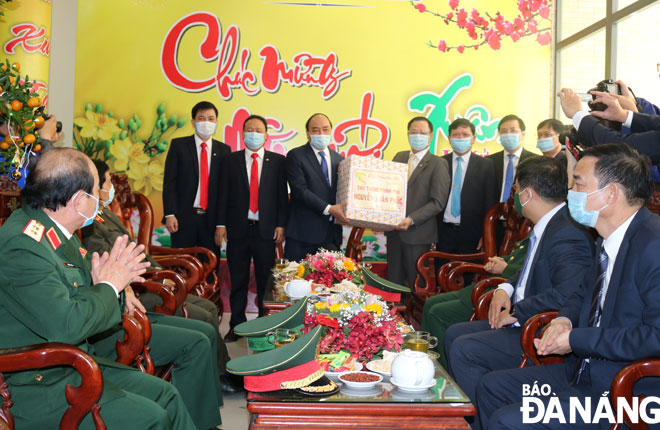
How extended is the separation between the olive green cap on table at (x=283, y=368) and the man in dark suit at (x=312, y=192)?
3005mm

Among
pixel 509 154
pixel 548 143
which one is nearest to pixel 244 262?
pixel 509 154

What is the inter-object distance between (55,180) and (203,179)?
3.12m

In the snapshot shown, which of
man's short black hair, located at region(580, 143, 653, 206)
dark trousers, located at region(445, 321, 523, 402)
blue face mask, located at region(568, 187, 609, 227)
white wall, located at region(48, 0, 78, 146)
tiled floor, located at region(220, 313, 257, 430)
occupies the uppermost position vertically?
white wall, located at region(48, 0, 78, 146)

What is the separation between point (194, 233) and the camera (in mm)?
5008

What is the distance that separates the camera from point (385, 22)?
5.89m

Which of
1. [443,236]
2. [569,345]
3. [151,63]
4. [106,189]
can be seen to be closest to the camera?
[569,345]

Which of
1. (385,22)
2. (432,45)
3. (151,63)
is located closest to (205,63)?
(151,63)

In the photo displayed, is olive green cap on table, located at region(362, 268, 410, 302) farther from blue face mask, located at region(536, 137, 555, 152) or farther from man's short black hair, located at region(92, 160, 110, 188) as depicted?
blue face mask, located at region(536, 137, 555, 152)

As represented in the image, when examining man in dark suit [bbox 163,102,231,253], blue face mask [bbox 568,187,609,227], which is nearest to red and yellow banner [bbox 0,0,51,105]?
man in dark suit [bbox 163,102,231,253]

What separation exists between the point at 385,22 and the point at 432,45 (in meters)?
0.50

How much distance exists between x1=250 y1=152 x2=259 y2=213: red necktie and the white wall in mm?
1885

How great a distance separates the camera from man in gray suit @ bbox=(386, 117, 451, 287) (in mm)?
4734

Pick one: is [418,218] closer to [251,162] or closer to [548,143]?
[548,143]

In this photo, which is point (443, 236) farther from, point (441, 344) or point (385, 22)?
point (385, 22)
